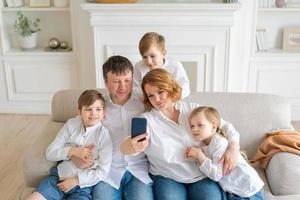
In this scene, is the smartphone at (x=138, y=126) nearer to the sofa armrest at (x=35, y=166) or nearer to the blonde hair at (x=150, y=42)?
the sofa armrest at (x=35, y=166)

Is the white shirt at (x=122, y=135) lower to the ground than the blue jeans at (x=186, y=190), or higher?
higher

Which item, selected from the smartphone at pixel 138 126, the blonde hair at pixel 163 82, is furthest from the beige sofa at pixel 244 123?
the smartphone at pixel 138 126

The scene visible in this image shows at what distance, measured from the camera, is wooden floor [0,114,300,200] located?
296cm

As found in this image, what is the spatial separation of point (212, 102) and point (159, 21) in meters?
1.38

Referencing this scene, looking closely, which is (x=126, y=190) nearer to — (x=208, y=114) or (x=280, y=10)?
(x=208, y=114)

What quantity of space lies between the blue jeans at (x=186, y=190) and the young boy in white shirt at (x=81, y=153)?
0.27 metres

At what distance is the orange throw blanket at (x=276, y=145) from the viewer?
222 cm

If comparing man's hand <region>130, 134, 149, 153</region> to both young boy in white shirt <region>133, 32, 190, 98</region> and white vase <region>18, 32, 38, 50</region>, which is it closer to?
young boy in white shirt <region>133, 32, 190, 98</region>

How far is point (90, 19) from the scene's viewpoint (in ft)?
11.9

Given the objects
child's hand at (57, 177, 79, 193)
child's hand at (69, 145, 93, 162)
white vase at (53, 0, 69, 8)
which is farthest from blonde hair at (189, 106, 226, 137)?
white vase at (53, 0, 69, 8)

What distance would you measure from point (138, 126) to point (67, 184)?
17.1 inches

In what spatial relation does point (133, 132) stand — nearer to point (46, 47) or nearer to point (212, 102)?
point (212, 102)

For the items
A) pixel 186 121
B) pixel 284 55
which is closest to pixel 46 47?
pixel 284 55

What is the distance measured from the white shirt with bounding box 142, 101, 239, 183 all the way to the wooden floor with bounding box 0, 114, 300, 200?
1.23 meters
